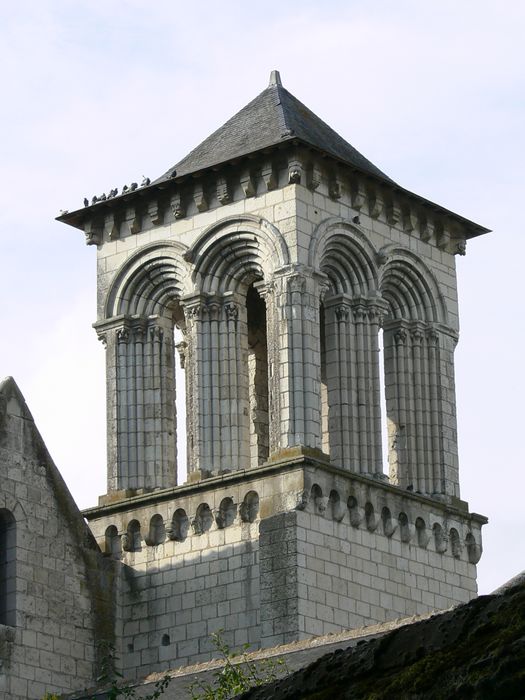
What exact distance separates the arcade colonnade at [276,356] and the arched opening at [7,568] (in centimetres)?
236

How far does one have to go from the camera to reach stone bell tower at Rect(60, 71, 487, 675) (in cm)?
2414

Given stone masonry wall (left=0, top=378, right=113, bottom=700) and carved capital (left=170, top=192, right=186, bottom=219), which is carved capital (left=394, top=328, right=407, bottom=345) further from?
stone masonry wall (left=0, top=378, right=113, bottom=700)

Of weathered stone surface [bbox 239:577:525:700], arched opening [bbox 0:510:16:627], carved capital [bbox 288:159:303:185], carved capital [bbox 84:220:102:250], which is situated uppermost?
carved capital [bbox 84:220:102:250]

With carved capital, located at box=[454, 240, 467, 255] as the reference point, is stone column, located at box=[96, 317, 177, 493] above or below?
below

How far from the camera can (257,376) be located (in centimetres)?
2698

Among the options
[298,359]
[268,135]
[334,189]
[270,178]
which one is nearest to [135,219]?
[268,135]

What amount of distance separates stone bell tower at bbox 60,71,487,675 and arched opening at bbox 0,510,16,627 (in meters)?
1.98

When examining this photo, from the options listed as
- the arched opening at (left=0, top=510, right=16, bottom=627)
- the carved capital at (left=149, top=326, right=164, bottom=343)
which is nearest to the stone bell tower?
the carved capital at (left=149, top=326, right=164, bottom=343)

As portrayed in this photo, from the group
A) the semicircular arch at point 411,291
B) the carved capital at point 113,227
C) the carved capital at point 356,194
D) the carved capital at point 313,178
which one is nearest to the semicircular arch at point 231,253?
the carved capital at point 313,178

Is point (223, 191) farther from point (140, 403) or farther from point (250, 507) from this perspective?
point (250, 507)

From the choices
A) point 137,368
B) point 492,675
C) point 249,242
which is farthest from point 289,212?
point 492,675

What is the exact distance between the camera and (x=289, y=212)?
2544cm

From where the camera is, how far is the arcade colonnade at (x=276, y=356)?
82.1 feet

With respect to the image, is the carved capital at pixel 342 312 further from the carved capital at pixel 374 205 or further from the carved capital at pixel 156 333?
the carved capital at pixel 156 333
